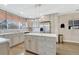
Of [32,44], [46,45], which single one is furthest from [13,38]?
[32,44]

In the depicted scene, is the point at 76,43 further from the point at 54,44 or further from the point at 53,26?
the point at 53,26

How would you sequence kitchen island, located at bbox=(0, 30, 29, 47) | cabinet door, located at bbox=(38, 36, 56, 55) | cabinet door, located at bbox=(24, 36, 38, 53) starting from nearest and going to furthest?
kitchen island, located at bbox=(0, 30, 29, 47), cabinet door, located at bbox=(38, 36, 56, 55), cabinet door, located at bbox=(24, 36, 38, 53)

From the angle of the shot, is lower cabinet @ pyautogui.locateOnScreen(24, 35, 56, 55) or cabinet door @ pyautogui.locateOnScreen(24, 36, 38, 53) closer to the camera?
lower cabinet @ pyautogui.locateOnScreen(24, 35, 56, 55)

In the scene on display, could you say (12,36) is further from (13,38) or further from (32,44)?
(32,44)

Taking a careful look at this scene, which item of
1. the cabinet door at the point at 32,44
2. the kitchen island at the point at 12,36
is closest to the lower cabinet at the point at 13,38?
the kitchen island at the point at 12,36

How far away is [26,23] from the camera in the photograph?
6.82 ft

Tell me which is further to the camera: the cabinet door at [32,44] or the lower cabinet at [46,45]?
the cabinet door at [32,44]

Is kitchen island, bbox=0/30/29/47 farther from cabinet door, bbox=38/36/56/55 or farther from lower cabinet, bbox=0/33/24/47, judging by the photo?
cabinet door, bbox=38/36/56/55

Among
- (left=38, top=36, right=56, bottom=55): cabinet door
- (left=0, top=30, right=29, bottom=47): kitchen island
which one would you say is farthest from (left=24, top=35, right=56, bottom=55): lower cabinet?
(left=0, top=30, right=29, bottom=47): kitchen island

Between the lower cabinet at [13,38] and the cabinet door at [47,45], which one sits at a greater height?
the lower cabinet at [13,38]

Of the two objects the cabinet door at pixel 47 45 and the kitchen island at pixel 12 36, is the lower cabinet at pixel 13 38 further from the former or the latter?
the cabinet door at pixel 47 45
